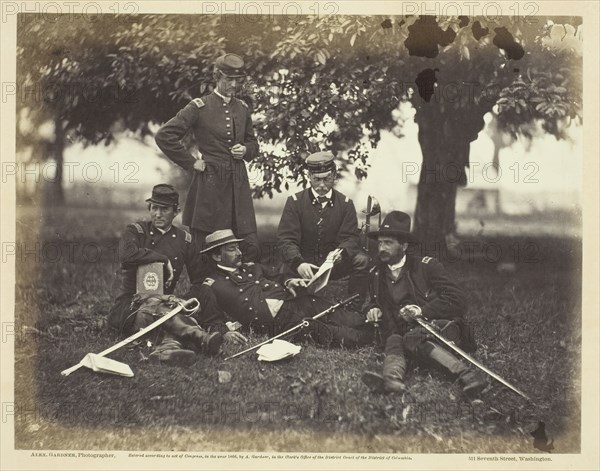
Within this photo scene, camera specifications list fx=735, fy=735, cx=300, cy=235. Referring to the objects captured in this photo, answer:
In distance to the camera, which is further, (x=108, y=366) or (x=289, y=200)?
(x=289, y=200)

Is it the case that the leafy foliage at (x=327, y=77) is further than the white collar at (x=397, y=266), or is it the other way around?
the leafy foliage at (x=327, y=77)

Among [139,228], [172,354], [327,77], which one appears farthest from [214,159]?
[172,354]

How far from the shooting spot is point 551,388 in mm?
6363

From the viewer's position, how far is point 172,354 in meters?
6.23

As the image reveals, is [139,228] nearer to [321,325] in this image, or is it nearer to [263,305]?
[263,305]

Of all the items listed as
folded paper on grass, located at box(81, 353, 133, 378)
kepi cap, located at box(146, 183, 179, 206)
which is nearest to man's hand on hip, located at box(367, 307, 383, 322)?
kepi cap, located at box(146, 183, 179, 206)

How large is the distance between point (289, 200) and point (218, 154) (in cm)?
75

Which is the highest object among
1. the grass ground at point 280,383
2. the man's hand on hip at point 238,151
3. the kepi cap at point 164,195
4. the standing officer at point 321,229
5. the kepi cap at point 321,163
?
the man's hand on hip at point 238,151

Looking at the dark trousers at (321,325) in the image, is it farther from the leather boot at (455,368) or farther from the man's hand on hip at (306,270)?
the leather boot at (455,368)

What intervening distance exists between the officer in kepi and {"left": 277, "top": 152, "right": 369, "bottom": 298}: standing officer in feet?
0.61

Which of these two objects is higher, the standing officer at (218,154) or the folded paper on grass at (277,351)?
the standing officer at (218,154)

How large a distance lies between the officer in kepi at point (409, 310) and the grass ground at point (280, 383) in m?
0.12

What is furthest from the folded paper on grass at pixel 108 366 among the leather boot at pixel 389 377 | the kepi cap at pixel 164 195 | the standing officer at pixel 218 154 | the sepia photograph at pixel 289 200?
the leather boot at pixel 389 377

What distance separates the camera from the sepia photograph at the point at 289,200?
20.8 feet
